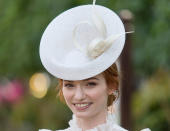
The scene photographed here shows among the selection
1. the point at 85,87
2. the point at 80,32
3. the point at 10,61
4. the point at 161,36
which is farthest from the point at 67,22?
the point at 10,61

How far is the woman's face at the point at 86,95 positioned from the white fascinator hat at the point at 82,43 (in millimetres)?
83

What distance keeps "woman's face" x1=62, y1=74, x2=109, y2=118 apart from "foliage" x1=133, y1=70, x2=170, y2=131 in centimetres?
552

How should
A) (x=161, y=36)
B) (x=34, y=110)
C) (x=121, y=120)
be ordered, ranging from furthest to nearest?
(x=34, y=110), (x=161, y=36), (x=121, y=120)

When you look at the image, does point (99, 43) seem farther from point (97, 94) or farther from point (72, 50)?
point (97, 94)

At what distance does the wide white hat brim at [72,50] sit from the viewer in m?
4.33

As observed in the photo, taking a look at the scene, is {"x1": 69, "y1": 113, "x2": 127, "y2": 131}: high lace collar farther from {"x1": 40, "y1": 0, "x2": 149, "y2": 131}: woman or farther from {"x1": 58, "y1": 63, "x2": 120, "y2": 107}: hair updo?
{"x1": 58, "y1": 63, "x2": 120, "y2": 107}: hair updo

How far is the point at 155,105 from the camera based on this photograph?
10320 mm

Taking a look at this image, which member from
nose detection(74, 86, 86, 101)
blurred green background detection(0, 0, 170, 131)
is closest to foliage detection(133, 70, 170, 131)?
blurred green background detection(0, 0, 170, 131)

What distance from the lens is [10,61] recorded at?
29.8 feet

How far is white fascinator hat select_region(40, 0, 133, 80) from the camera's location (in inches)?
171

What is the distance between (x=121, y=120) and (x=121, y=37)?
133 inches

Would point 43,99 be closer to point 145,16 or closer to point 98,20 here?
point 145,16

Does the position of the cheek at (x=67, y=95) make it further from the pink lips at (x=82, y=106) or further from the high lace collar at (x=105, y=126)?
the high lace collar at (x=105, y=126)

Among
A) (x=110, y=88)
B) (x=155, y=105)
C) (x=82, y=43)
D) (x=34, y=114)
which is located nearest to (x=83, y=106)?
(x=110, y=88)
